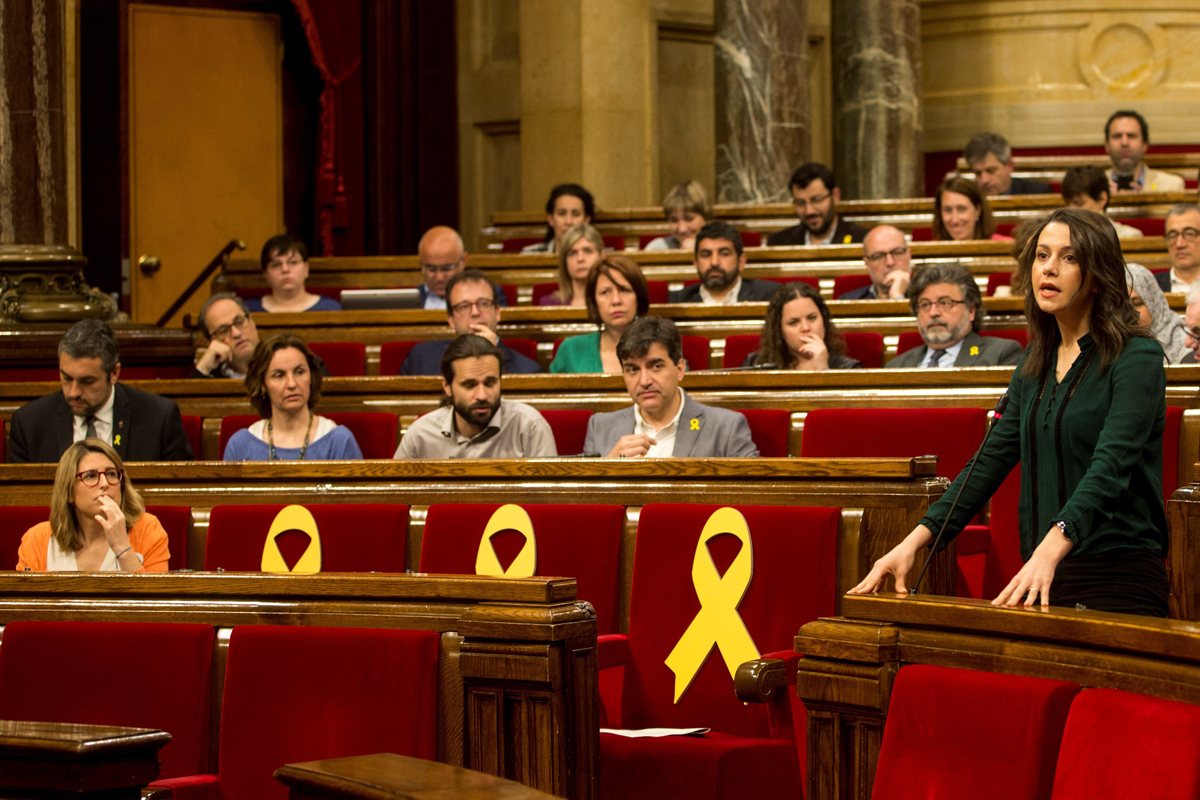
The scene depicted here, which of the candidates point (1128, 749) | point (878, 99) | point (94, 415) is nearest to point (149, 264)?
point (94, 415)

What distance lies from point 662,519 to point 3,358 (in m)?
2.64

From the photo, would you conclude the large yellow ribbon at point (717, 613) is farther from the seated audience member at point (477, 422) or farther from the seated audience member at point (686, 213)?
the seated audience member at point (686, 213)

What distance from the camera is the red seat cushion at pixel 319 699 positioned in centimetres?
162

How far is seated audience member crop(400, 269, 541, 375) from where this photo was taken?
3.90 metres

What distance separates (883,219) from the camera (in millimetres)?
6031

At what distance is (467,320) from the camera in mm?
3902

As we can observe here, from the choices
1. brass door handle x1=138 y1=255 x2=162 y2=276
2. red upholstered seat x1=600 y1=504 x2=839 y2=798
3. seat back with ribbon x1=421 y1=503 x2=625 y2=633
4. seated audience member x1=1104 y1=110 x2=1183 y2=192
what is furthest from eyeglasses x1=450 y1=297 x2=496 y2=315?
brass door handle x1=138 y1=255 x2=162 y2=276

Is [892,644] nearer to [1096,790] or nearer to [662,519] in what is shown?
[1096,790]

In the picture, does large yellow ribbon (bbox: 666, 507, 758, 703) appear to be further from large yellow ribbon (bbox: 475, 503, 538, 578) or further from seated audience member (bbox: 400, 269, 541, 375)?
seated audience member (bbox: 400, 269, 541, 375)

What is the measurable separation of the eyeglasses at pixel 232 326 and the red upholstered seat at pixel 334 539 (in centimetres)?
168

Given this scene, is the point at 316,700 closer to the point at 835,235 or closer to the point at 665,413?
the point at 665,413

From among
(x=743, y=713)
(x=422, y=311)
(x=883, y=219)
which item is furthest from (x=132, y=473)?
(x=883, y=219)

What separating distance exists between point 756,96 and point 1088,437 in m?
5.42

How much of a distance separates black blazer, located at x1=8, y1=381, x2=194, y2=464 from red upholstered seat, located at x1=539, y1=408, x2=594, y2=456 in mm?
867
